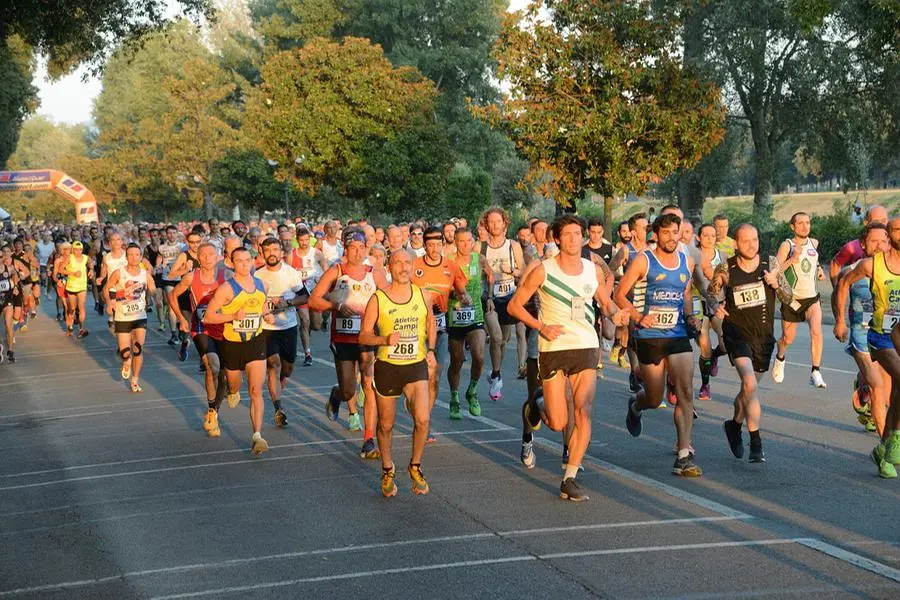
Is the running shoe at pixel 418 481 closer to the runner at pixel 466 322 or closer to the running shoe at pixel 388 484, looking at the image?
the running shoe at pixel 388 484

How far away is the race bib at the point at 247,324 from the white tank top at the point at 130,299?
5.19 metres

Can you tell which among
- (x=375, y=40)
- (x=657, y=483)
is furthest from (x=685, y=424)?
(x=375, y=40)

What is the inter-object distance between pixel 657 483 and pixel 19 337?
63.0 feet

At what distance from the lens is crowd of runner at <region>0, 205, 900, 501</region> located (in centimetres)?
835

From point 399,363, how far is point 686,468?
2.15m

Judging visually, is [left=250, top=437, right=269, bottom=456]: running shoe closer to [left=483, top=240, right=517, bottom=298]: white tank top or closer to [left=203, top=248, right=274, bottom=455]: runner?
[left=203, top=248, right=274, bottom=455]: runner

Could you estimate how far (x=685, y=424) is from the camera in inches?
343

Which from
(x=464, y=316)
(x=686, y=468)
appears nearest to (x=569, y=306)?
(x=686, y=468)

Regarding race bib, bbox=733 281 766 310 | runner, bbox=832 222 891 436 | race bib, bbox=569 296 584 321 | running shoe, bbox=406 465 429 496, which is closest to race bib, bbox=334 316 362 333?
running shoe, bbox=406 465 429 496

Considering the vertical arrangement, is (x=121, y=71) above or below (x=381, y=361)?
above

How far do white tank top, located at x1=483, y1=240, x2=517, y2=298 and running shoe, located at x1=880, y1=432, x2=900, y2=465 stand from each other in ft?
17.5

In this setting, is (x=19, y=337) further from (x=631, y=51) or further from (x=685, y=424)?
(x=685, y=424)

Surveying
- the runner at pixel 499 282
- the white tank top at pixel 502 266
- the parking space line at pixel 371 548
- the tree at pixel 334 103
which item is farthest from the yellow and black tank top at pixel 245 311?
the tree at pixel 334 103

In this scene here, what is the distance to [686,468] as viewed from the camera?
8578mm
